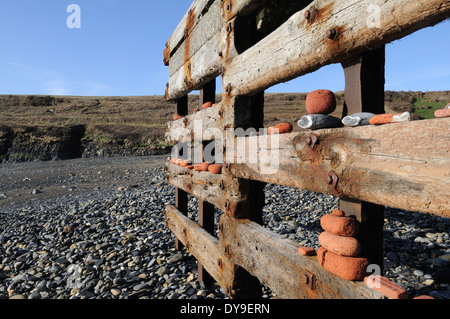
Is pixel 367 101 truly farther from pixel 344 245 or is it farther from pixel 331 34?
pixel 344 245

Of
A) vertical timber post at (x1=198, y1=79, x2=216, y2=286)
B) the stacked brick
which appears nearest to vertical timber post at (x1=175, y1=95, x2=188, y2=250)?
vertical timber post at (x1=198, y1=79, x2=216, y2=286)

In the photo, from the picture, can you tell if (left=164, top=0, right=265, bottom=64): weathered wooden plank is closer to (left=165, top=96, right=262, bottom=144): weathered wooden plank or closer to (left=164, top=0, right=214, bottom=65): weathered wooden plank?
(left=164, top=0, right=214, bottom=65): weathered wooden plank

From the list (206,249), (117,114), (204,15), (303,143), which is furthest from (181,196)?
(117,114)

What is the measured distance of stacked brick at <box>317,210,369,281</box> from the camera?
1.83 meters

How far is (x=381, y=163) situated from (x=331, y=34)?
0.88m

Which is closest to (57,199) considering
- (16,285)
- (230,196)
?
(16,285)

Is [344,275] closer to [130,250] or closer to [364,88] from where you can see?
[364,88]

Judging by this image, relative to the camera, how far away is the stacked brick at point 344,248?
1832 mm

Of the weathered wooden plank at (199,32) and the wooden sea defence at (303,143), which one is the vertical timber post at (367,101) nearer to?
the wooden sea defence at (303,143)

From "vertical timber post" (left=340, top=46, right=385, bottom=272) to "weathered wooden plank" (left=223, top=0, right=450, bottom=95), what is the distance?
0.40 feet

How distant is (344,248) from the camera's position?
6.06 feet

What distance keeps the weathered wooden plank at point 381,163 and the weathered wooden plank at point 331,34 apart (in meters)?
0.49

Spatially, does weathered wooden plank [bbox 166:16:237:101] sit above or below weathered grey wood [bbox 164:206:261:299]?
above

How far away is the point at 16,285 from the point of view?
5082 mm
